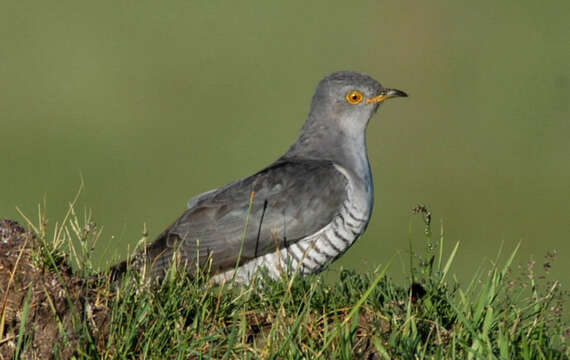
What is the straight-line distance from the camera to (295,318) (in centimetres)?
430

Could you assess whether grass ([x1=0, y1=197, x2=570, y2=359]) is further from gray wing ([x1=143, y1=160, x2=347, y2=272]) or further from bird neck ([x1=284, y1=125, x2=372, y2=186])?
bird neck ([x1=284, y1=125, x2=372, y2=186])

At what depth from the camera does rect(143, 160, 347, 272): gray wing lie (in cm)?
606

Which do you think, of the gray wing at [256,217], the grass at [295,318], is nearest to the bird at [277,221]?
the gray wing at [256,217]

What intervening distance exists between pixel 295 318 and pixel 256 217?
1.99 m

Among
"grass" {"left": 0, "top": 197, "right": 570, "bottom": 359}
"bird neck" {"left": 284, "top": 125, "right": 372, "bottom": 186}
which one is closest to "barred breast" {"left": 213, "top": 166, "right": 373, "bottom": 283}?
"bird neck" {"left": 284, "top": 125, "right": 372, "bottom": 186}

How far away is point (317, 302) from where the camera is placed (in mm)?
4539

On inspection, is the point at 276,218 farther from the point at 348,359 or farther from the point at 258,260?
the point at 348,359

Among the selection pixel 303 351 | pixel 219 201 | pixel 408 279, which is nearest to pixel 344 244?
pixel 219 201

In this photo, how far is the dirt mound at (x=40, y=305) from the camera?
3.91m

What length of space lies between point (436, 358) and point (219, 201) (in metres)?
2.78

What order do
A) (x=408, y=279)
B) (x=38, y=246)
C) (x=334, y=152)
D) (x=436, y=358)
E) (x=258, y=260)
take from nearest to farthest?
1. (x=436, y=358)
2. (x=38, y=246)
3. (x=408, y=279)
4. (x=258, y=260)
5. (x=334, y=152)

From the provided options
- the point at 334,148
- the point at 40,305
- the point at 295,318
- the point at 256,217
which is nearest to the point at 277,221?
the point at 256,217

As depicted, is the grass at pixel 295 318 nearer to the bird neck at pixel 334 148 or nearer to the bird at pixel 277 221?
the bird at pixel 277 221

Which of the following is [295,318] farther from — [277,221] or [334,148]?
[334,148]
